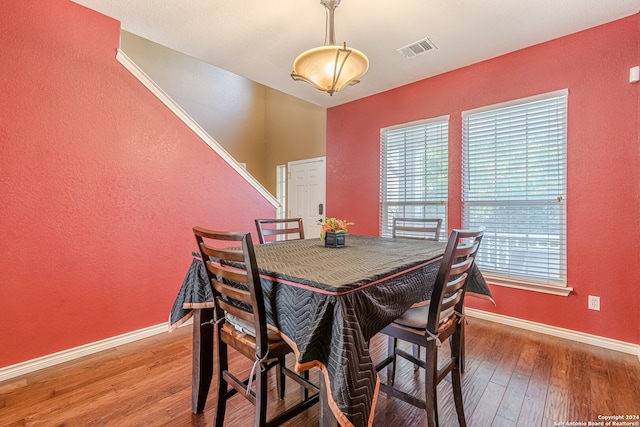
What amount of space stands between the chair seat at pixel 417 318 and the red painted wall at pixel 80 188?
2.14 meters

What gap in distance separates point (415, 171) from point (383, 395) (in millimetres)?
2467

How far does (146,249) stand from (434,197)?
2.92m

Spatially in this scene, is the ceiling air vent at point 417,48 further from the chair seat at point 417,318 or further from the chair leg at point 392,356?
the chair leg at point 392,356

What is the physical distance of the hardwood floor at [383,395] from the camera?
1.52 metres

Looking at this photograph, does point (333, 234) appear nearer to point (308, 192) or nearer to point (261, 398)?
point (261, 398)

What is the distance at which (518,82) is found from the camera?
2744mm

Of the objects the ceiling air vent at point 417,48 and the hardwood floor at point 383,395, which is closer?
the hardwood floor at point 383,395

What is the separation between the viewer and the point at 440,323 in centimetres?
137

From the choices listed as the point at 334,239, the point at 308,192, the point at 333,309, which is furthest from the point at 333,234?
the point at 308,192

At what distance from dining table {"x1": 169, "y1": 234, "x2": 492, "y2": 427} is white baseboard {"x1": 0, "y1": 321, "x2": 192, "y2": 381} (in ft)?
3.94

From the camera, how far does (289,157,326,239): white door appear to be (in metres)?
5.04

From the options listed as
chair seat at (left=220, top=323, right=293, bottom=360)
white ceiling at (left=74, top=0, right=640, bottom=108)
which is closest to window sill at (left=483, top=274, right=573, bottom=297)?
white ceiling at (left=74, top=0, right=640, bottom=108)

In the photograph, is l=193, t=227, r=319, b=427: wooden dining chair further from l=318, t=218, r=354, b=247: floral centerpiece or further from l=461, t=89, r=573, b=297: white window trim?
l=461, t=89, r=573, b=297: white window trim

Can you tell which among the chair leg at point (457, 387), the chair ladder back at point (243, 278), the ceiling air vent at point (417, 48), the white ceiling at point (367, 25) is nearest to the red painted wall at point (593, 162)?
the white ceiling at point (367, 25)
